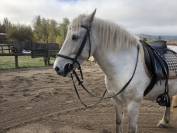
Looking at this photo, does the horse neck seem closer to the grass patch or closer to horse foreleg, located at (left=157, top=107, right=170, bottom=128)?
horse foreleg, located at (left=157, top=107, right=170, bottom=128)

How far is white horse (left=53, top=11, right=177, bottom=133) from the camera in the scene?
356 cm

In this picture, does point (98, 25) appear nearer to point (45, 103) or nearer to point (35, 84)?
point (45, 103)

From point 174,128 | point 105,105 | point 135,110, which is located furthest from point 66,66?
point 105,105

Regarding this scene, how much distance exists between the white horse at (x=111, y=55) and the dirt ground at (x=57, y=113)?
1.42 meters

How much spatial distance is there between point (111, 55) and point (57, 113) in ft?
8.77

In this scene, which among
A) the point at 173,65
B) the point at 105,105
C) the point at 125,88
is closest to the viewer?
the point at 125,88

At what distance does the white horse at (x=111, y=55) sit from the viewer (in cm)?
356

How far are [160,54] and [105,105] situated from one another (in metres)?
2.63

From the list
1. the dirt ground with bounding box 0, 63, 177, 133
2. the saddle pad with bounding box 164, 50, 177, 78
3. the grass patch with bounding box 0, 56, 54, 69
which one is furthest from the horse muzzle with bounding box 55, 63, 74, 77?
the grass patch with bounding box 0, 56, 54, 69

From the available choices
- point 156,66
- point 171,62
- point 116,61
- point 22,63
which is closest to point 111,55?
point 116,61

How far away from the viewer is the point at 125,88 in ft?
12.6

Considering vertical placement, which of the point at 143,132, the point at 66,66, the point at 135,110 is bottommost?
the point at 143,132

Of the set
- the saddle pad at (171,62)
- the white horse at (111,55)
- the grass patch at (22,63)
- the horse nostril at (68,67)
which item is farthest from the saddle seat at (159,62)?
the grass patch at (22,63)

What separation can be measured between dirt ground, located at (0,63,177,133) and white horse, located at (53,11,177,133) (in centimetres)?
142
